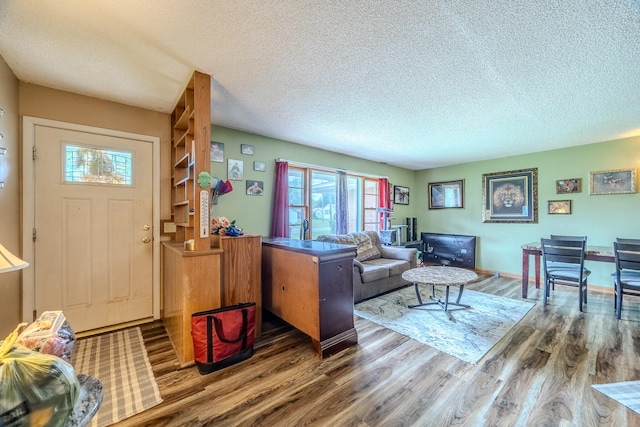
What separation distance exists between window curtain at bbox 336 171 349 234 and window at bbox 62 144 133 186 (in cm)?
298

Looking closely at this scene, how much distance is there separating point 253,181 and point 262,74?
1.68 meters

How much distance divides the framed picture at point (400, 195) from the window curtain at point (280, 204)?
305 cm

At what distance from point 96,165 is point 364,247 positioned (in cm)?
357

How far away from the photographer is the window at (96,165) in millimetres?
2449

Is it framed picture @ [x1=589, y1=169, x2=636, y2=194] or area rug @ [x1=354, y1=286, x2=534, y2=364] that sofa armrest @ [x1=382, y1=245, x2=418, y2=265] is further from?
framed picture @ [x1=589, y1=169, x2=636, y2=194]

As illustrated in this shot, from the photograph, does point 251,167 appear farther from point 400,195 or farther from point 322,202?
point 400,195

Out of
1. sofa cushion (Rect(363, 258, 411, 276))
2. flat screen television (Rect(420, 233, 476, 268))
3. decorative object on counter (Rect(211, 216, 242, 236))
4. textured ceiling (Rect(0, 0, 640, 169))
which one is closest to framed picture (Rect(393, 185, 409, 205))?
flat screen television (Rect(420, 233, 476, 268))

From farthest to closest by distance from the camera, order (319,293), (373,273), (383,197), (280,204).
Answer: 1. (383,197)
2. (280,204)
3. (373,273)
4. (319,293)

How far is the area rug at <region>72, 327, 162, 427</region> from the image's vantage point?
5.12ft

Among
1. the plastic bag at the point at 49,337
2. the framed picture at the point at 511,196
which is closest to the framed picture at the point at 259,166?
the plastic bag at the point at 49,337

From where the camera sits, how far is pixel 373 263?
4.04 meters

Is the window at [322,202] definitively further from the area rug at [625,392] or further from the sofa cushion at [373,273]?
the area rug at [625,392]

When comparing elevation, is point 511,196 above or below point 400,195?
below

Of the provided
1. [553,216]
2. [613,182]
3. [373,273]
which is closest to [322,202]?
[373,273]
